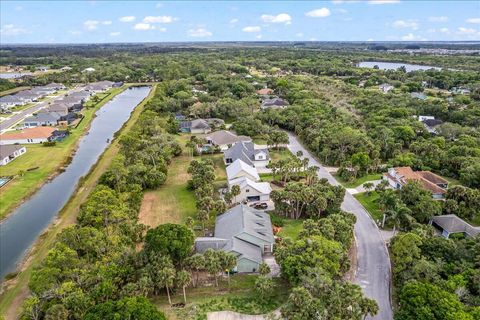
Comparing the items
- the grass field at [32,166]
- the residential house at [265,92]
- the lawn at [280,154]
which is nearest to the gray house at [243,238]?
the lawn at [280,154]

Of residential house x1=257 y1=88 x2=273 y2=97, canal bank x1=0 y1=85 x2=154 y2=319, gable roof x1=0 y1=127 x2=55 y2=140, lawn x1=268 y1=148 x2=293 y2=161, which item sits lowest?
canal bank x1=0 y1=85 x2=154 y2=319

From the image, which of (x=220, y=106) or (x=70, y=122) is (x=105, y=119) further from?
(x=220, y=106)

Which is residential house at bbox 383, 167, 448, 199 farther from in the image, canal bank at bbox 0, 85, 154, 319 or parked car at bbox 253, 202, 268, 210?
canal bank at bbox 0, 85, 154, 319

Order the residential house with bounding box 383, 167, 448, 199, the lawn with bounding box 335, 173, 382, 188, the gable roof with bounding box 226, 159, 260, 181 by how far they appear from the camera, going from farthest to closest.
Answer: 1. the lawn with bounding box 335, 173, 382, 188
2. the gable roof with bounding box 226, 159, 260, 181
3. the residential house with bounding box 383, 167, 448, 199

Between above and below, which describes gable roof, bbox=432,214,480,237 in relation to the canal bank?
above

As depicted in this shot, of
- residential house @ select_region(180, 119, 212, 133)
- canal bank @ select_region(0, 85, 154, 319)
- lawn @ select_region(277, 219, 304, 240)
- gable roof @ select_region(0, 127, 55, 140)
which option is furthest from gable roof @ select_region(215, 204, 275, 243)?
gable roof @ select_region(0, 127, 55, 140)

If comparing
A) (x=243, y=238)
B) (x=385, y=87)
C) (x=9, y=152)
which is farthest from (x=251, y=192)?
(x=385, y=87)

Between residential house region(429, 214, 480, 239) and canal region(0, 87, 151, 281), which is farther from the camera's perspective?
canal region(0, 87, 151, 281)
